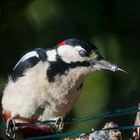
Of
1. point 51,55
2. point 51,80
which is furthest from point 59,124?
point 51,55

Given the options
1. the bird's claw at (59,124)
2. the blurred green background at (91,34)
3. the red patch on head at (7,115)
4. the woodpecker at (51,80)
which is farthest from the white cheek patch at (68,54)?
the blurred green background at (91,34)

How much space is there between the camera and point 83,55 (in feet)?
14.1

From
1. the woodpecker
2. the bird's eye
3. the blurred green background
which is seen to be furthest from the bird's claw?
the blurred green background

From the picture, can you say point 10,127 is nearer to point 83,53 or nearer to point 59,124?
→ point 59,124

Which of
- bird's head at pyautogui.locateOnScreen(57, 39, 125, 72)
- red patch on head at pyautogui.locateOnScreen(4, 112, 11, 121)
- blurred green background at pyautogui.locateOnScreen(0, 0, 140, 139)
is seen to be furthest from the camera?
blurred green background at pyautogui.locateOnScreen(0, 0, 140, 139)

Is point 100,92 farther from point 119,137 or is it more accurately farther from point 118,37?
point 119,137

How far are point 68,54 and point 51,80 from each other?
0.43ft

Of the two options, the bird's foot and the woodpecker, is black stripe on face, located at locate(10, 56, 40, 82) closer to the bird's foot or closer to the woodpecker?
the woodpecker

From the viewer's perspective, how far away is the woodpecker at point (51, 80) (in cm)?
429

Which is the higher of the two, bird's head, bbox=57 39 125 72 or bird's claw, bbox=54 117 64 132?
bird's head, bbox=57 39 125 72

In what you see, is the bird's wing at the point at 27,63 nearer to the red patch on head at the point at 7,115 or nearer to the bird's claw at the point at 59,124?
the red patch on head at the point at 7,115

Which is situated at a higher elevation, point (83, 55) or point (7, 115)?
point (83, 55)

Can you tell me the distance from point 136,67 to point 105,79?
21 cm

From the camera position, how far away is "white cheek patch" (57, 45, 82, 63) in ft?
14.2
